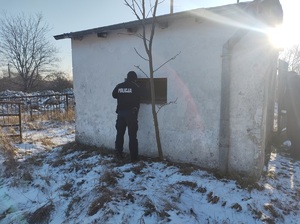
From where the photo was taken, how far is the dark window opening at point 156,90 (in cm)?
589

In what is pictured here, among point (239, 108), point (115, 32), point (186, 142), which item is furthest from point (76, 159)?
point (239, 108)

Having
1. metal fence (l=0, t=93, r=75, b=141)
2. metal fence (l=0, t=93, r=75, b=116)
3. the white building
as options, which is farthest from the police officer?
metal fence (l=0, t=93, r=75, b=116)

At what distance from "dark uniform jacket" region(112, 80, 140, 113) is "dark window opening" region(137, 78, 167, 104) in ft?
1.33

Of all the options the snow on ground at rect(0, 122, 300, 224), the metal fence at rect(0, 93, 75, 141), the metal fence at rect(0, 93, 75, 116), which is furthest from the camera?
the metal fence at rect(0, 93, 75, 116)

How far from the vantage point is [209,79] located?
4988 millimetres

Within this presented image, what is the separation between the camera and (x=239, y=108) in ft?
15.5

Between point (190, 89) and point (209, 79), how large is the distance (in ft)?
1.49

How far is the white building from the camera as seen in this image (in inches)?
180

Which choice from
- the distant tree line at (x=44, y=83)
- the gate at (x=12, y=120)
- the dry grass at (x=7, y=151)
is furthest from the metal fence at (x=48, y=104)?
the distant tree line at (x=44, y=83)

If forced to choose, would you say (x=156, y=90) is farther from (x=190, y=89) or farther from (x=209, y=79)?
(x=209, y=79)

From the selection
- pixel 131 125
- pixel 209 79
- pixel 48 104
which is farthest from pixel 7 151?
pixel 48 104

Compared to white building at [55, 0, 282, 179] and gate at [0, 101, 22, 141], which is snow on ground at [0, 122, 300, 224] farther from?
gate at [0, 101, 22, 141]

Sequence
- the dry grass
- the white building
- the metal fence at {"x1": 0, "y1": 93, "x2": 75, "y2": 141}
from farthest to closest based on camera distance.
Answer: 1. the metal fence at {"x1": 0, "y1": 93, "x2": 75, "y2": 141}
2. the dry grass
3. the white building

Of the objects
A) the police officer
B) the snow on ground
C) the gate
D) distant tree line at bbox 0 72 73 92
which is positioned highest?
distant tree line at bbox 0 72 73 92
